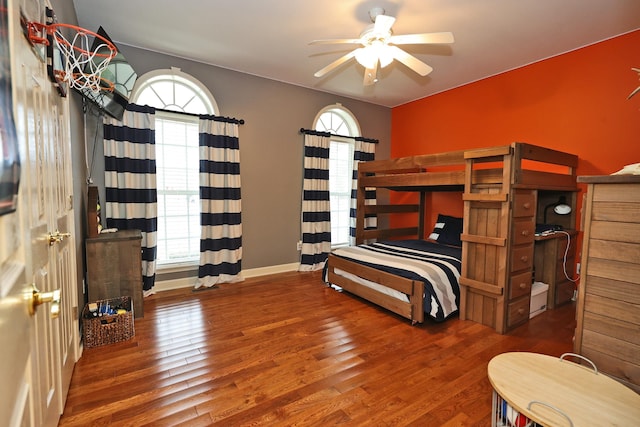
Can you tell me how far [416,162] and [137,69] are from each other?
10.3ft

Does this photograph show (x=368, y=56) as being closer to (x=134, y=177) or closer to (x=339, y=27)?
(x=339, y=27)

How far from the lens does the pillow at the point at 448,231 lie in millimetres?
3832

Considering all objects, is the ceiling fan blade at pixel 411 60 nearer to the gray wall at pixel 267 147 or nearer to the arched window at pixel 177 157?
the gray wall at pixel 267 147

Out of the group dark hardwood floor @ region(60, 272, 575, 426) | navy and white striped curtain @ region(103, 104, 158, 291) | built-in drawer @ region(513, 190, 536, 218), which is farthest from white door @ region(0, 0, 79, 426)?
built-in drawer @ region(513, 190, 536, 218)

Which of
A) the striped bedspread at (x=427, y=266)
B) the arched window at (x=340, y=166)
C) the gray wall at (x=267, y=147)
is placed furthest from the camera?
the arched window at (x=340, y=166)

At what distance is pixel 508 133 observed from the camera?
3.64 m

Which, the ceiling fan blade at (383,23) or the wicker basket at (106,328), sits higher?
the ceiling fan blade at (383,23)

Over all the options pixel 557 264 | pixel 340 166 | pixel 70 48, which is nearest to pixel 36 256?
pixel 70 48

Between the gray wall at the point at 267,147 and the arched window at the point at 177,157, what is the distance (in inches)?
5.8

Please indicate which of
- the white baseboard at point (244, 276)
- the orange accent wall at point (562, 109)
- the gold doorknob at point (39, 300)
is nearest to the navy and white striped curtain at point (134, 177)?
the white baseboard at point (244, 276)

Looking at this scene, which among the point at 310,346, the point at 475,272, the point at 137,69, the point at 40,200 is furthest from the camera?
the point at 137,69

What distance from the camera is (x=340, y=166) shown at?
15.5 feet

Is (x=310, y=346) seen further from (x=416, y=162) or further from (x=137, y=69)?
(x=137, y=69)

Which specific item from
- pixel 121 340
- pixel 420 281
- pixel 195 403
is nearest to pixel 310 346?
pixel 195 403
